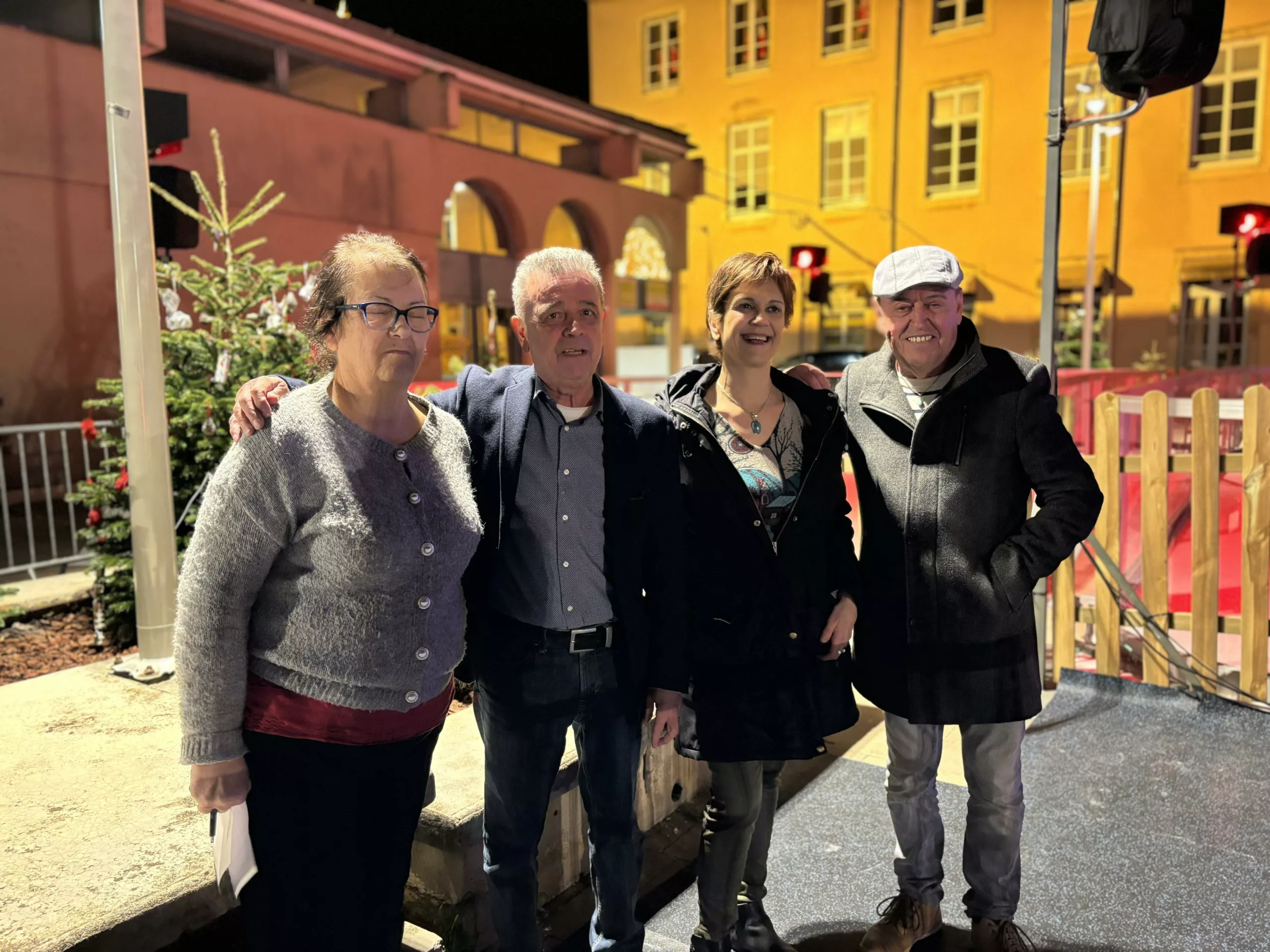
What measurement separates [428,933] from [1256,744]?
3743 mm

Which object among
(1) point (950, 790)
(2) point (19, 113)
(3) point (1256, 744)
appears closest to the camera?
(1) point (950, 790)

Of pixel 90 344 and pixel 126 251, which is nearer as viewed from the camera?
pixel 126 251

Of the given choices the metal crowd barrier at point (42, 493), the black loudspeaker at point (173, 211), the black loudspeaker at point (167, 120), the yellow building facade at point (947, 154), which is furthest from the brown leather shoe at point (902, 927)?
the yellow building facade at point (947, 154)

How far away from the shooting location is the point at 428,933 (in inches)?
100

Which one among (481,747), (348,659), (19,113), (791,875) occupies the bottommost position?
(791,875)

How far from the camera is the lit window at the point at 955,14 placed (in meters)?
22.1

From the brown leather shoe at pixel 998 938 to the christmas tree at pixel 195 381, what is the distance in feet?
13.3

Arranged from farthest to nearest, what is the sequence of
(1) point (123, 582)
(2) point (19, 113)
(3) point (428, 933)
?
(2) point (19, 113) < (1) point (123, 582) < (3) point (428, 933)

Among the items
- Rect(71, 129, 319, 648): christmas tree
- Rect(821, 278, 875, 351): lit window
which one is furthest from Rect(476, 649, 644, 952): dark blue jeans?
Rect(821, 278, 875, 351): lit window

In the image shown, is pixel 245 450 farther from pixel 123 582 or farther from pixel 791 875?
pixel 123 582

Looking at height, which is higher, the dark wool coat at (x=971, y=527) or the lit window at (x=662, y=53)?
the lit window at (x=662, y=53)

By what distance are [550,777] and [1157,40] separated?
12.3ft

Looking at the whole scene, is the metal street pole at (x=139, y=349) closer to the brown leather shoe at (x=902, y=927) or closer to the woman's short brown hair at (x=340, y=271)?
the woman's short brown hair at (x=340, y=271)

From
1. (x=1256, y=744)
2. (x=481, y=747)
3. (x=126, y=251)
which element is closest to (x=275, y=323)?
(x=126, y=251)
